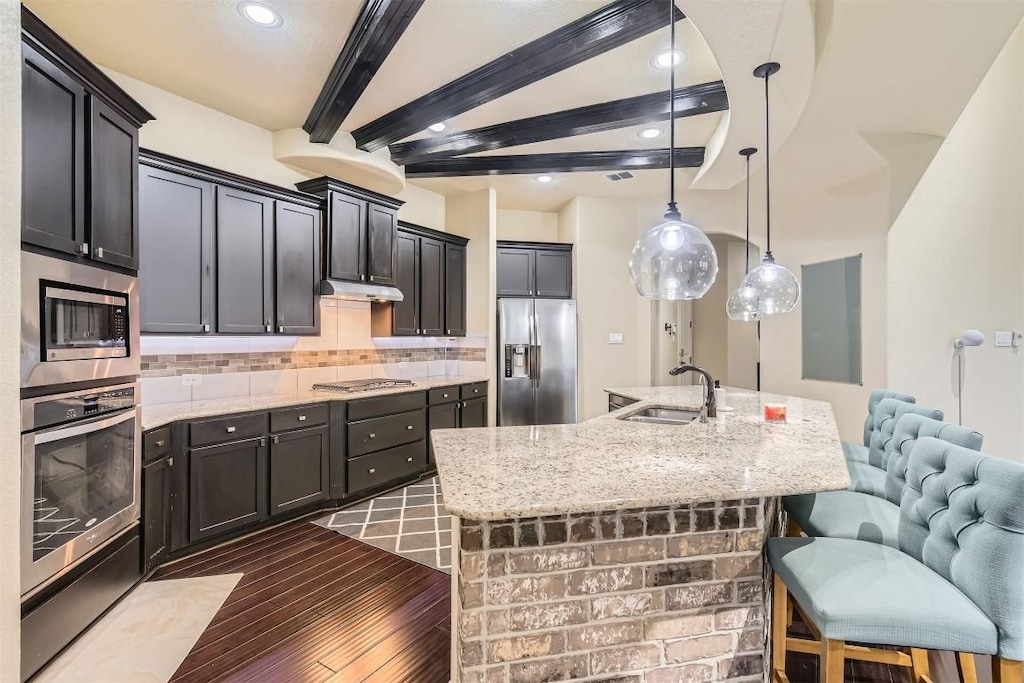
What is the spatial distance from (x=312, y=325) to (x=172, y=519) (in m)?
1.59

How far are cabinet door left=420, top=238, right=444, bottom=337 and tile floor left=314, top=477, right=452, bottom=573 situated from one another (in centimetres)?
166

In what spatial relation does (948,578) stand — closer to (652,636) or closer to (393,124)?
(652,636)

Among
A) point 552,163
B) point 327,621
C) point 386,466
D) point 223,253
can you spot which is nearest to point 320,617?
point 327,621

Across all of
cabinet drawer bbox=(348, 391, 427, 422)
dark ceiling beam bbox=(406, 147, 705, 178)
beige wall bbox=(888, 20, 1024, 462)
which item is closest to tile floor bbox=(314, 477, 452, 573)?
cabinet drawer bbox=(348, 391, 427, 422)

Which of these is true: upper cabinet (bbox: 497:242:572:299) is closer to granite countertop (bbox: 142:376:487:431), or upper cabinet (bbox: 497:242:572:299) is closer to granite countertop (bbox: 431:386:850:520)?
granite countertop (bbox: 142:376:487:431)

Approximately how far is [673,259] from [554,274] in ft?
11.8

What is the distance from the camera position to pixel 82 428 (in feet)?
6.49

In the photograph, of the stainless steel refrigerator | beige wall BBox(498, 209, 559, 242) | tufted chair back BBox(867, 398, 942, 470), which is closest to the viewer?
tufted chair back BBox(867, 398, 942, 470)

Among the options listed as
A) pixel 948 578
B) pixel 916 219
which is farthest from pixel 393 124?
pixel 916 219

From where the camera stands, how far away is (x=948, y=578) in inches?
54.1

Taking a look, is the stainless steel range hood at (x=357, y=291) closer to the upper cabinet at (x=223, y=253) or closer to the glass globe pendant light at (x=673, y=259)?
the upper cabinet at (x=223, y=253)

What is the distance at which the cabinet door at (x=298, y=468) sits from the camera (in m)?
3.17

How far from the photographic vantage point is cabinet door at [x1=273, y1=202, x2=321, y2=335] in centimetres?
351

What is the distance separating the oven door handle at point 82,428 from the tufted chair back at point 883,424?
3717mm
